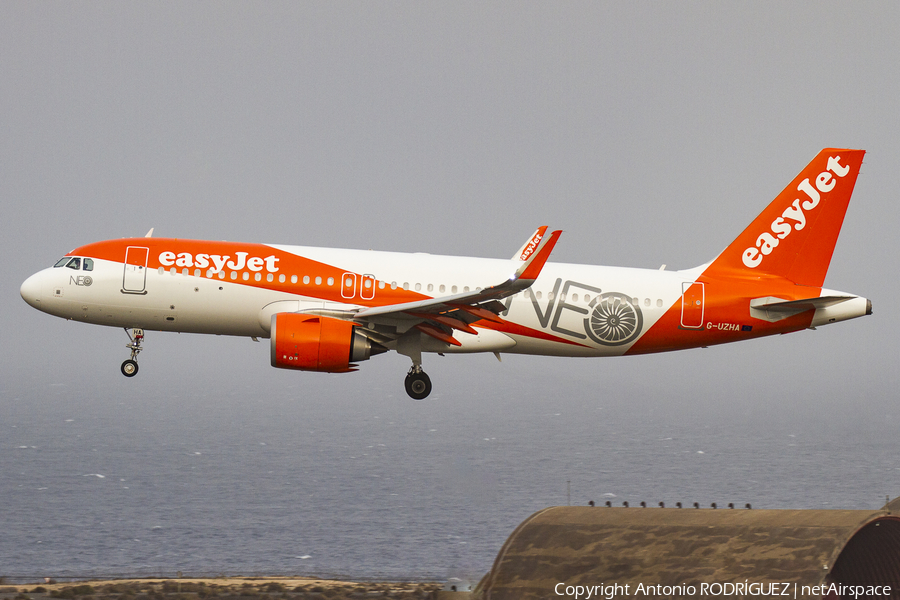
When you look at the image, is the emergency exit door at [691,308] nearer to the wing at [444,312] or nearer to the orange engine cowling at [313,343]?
the wing at [444,312]

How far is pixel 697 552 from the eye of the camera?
51562mm

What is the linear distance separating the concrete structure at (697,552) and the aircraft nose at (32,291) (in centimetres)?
2827

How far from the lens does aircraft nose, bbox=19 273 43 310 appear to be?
32438 mm

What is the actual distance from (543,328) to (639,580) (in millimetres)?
23567

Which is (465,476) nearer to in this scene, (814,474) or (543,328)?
(543,328)

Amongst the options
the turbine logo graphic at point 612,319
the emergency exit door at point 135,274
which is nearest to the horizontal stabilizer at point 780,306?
the turbine logo graphic at point 612,319

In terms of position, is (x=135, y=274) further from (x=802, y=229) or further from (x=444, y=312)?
(x=802, y=229)

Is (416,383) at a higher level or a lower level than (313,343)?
lower

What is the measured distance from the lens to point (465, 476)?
308 ft

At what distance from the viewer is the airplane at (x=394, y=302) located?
101ft

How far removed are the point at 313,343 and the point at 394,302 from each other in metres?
3.27

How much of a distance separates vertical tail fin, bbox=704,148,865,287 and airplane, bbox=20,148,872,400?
807 millimetres

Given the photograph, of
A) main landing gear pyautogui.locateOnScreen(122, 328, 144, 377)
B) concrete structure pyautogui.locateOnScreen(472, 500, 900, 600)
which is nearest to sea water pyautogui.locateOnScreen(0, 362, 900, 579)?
concrete structure pyautogui.locateOnScreen(472, 500, 900, 600)

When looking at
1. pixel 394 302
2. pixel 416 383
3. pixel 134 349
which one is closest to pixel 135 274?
pixel 134 349
